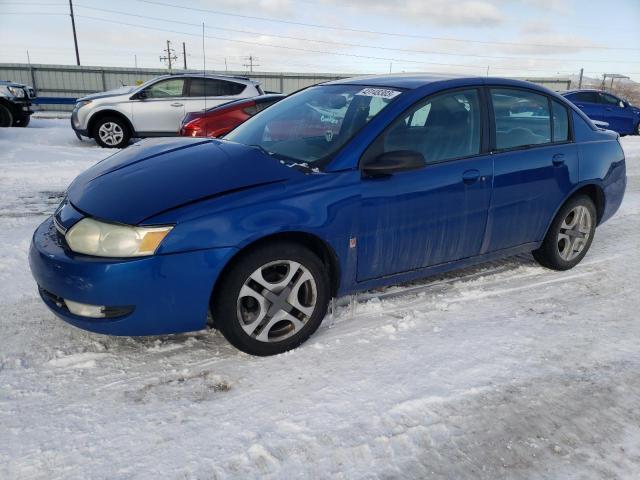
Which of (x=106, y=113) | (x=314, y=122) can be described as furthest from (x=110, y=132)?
(x=314, y=122)

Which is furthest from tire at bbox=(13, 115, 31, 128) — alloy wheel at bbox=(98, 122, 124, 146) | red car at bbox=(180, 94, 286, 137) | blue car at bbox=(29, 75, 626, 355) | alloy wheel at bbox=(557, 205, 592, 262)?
alloy wheel at bbox=(557, 205, 592, 262)

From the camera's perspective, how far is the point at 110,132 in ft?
33.9

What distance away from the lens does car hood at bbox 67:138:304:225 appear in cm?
259

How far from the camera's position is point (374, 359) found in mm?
2807

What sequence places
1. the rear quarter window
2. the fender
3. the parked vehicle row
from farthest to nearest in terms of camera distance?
the parked vehicle row
the fender
the rear quarter window

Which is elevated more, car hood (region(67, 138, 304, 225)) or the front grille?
car hood (region(67, 138, 304, 225))

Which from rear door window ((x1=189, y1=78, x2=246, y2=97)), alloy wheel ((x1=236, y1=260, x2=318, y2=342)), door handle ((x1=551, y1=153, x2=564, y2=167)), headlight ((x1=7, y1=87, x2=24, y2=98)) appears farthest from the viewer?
headlight ((x1=7, y1=87, x2=24, y2=98))

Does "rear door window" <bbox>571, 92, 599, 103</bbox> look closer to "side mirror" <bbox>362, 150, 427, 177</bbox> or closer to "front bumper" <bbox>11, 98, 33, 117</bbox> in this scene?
"side mirror" <bbox>362, 150, 427, 177</bbox>

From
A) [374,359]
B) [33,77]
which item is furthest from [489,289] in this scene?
[33,77]

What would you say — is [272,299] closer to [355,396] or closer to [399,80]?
[355,396]

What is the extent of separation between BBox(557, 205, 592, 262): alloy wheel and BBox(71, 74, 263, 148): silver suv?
782cm

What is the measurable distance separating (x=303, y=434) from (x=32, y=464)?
1.09 meters

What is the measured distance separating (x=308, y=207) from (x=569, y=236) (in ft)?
8.42

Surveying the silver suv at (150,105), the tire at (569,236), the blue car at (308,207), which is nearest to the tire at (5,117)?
the silver suv at (150,105)
